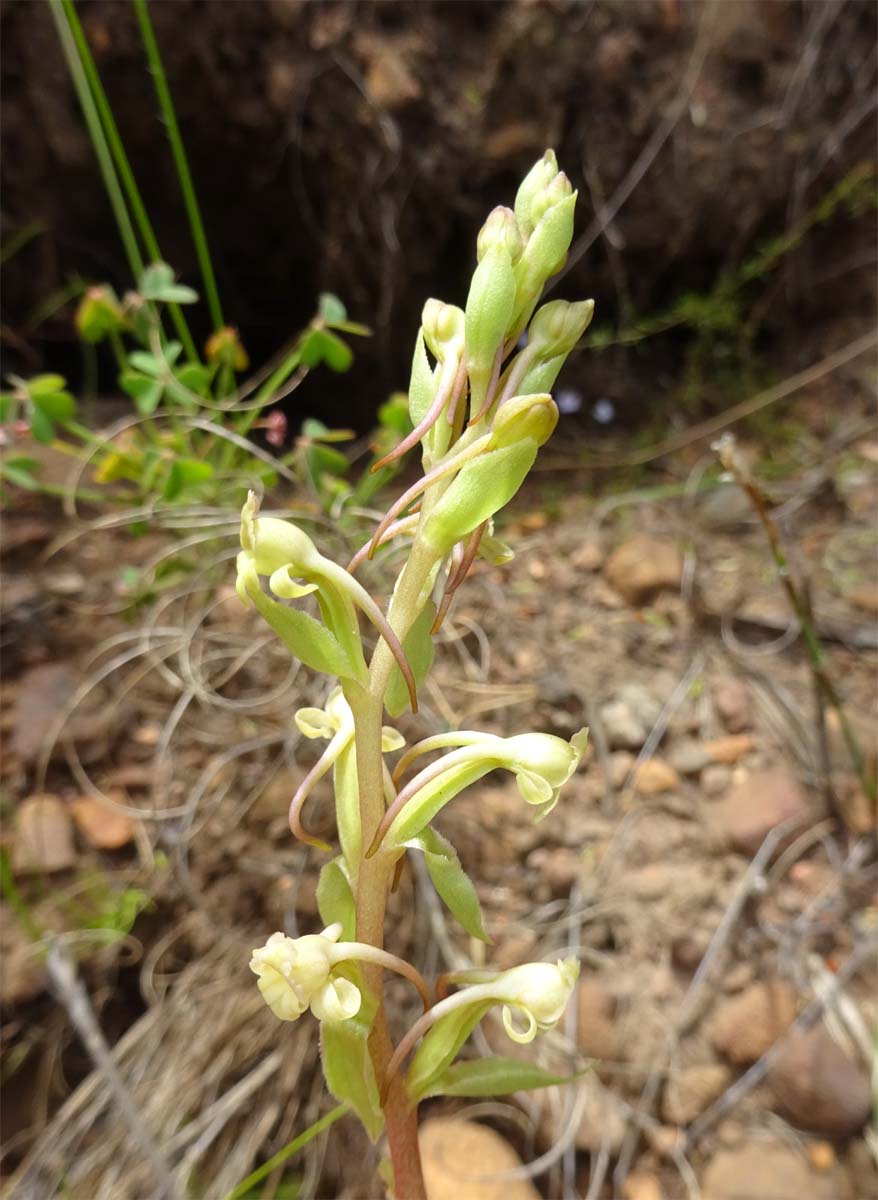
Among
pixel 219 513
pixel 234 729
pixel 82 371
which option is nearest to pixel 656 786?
pixel 234 729

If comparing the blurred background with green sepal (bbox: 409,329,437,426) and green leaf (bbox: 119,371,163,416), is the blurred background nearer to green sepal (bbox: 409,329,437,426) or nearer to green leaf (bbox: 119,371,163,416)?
green leaf (bbox: 119,371,163,416)

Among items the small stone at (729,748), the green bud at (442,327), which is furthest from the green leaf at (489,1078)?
the small stone at (729,748)

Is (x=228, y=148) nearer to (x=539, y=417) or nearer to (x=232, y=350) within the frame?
(x=232, y=350)

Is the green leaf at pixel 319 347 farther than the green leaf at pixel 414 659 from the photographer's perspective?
Yes

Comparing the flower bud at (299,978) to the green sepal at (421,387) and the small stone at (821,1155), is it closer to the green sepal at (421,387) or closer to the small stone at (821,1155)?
the green sepal at (421,387)

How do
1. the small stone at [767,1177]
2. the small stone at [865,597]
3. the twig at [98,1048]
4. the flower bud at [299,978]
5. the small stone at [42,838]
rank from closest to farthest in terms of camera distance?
the flower bud at [299,978]
the twig at [98,1048]
the small stone at [767,1177]
the small stone at [42,838]
the small stone at [865,597]

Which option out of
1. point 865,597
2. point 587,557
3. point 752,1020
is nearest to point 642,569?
point 587,557
